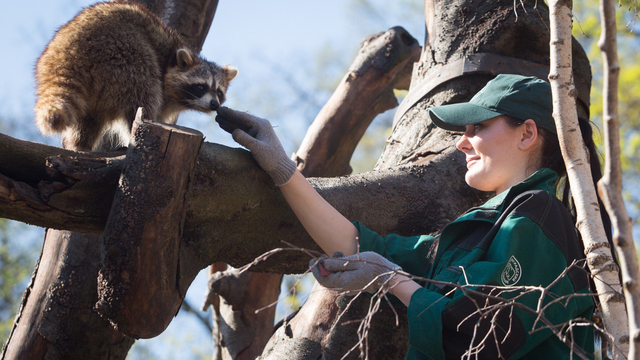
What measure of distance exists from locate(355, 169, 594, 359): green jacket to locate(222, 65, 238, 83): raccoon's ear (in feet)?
10.4

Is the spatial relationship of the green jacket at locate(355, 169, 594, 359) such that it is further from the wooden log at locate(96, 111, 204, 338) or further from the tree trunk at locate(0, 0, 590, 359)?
the wooden log at locate(96, 111, 204, 338)

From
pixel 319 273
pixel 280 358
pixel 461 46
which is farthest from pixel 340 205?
pixel 461 46

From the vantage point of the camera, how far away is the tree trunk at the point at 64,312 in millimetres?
2725

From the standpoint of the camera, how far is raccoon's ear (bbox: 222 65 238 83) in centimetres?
449

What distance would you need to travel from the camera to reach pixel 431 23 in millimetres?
3387

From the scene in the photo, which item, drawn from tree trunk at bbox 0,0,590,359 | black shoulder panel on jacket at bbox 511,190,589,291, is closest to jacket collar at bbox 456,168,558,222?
black shoulder panel on jacket at bbox 511,190,589,291

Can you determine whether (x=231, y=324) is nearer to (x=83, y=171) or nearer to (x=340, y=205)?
(x=340, y=205)

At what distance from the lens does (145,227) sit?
1.68 m

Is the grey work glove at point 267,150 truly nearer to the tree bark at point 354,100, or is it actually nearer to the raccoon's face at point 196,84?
the raccoon's face at point 196,84

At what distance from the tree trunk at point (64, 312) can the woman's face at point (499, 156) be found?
6.47 feet

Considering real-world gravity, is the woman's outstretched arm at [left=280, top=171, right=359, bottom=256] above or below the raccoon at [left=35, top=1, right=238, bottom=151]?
below

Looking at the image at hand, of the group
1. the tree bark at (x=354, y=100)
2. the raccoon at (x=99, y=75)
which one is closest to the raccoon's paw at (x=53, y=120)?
the raccoon at (x=99, y=75)

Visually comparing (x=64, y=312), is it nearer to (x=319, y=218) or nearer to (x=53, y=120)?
(x=53, y=120)

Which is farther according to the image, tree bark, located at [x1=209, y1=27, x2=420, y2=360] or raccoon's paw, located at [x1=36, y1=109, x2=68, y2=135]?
tree bark, located at [x1=209, y1=27, x2=420, y2=360]
